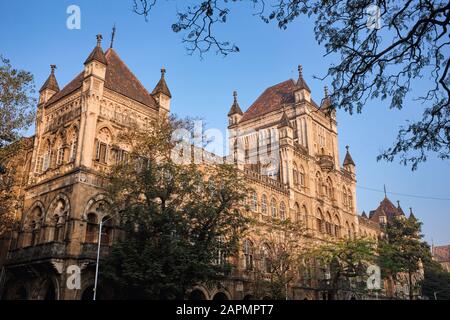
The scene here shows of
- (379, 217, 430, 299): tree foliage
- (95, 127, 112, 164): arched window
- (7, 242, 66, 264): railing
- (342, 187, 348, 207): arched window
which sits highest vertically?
(342, 187, 348, 207): arched window

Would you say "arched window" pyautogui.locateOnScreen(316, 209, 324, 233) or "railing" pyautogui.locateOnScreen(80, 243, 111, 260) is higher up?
"arched window" pyautogui.locateOnScreen(316, 209, 324, 233)

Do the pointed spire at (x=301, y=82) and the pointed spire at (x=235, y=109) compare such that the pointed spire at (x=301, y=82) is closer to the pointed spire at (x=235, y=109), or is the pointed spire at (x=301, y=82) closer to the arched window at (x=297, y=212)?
the pointed spire at (x=235, y=109)

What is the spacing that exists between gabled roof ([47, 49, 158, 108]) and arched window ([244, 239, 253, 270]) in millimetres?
13209

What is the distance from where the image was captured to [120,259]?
2342 cm

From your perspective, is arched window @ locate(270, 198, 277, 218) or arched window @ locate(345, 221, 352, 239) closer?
arched window @ locate(270, 198, 277, 218)

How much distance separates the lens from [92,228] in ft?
89.6

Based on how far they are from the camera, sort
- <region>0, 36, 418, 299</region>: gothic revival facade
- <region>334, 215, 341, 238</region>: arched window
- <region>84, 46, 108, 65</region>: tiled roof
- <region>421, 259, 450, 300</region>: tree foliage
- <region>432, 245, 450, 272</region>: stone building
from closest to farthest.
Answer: <region>0, 36, 418, 299</region>: gothic revival facade < <region>84, 46, 108, 65</region>: tiled roof < <region>334, 215, 341, 238</region>: arched window < <region>421, 259, 450, 300</region>: tree foliage < <region>432, 245, 450, 272</region>: stone building

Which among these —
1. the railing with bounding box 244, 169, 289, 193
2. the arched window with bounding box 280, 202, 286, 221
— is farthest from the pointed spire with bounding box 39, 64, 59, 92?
the arched window with bounding box 280, 202, 286, 221

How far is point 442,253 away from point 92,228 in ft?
378

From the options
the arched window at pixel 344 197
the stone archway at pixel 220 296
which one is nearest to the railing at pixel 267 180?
the stone archway at pixel 220 296

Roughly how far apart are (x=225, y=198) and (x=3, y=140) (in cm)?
1260

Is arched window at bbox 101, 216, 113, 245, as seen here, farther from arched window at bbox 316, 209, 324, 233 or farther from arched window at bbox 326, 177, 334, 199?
arched window at bbox 326, 177, 334, 199

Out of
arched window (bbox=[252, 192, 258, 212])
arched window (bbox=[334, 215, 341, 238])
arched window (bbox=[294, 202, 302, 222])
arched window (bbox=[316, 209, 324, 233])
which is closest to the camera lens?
arched window (bbox=[252, 192, 258, 212])

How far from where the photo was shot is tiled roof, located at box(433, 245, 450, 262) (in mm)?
117000
